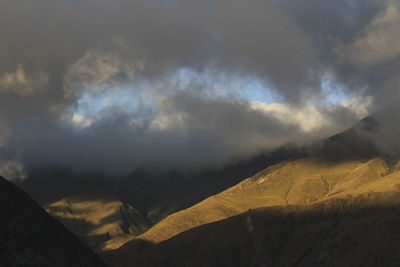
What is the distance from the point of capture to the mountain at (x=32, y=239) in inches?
4978

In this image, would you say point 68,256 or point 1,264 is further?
point 68,256

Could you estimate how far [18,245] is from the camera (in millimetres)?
128250

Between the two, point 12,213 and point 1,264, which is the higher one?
point 12,213

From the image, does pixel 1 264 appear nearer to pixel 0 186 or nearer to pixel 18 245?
pixel 18 245

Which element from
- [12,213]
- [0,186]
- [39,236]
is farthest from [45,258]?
[0,186]

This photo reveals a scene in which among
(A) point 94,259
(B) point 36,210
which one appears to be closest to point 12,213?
(B) point 36,210

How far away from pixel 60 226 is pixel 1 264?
36855 mm

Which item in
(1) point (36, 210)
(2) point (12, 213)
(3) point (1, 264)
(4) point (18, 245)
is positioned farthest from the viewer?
(1) point (36, 210)

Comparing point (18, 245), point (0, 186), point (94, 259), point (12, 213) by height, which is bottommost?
point (94, 259)

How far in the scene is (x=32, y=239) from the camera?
134750 millimetres

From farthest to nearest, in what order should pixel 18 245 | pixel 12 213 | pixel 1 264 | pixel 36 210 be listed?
pixel 36 210 < pixel 12 213 < pixel 18 245 < pixel 1 264

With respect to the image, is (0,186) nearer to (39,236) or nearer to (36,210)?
(36,210)

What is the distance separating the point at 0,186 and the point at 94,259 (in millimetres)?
40242

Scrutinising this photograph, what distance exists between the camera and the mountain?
126 meters
